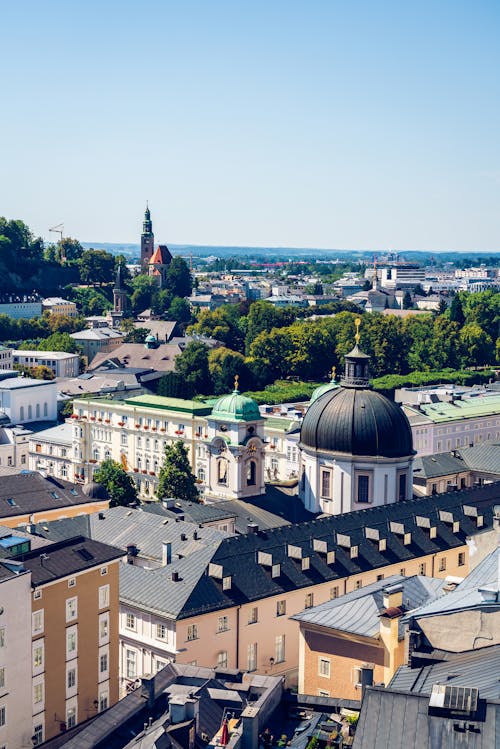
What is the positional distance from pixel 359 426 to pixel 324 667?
2624 centimetres

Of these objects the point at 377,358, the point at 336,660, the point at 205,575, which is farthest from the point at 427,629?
the point at 377,358

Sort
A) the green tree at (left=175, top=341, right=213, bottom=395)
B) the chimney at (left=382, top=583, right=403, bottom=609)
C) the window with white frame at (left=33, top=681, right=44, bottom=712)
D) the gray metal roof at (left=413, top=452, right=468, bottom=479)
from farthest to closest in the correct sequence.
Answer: the green tree at (left=175, top=341, right=213, bottom=395), the gray metal roof at (left=413, top=452, right=468, bottom=479), the window with white frame at (left=33, top=681, right=44, bottom=712), the chimney at (left=382, top=583, right=403, bottom=609)

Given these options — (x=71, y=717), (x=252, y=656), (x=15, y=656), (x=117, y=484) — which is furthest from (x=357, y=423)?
(x=15, y=656)

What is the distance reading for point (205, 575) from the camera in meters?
52.8

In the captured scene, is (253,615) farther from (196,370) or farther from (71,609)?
(196,370)

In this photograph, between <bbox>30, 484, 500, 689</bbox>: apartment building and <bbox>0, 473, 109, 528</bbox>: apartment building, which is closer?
<bbox>30, 484, 500, 689</bbox>: apartment building

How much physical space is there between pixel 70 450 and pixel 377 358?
7380 centimetres

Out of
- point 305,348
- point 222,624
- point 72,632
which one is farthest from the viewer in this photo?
point 305,348

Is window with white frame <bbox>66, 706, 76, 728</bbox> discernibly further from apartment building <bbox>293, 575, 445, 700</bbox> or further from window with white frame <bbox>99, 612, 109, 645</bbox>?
apartment building <bbox>293, 575, 445, 700</bbox>

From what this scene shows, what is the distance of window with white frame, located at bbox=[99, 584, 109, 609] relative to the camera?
46.3 meters

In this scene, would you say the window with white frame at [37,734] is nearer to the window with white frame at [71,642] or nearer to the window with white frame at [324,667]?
the window with white frame at [71,642]

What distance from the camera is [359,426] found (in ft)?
229

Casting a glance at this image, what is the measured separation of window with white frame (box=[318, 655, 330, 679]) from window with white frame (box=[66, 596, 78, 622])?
29.8ft

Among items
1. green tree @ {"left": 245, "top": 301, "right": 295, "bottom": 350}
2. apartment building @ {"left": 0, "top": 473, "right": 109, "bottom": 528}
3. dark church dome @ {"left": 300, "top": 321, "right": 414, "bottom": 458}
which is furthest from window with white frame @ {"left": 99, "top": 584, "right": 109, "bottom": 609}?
green tree @ {"left": 245, "top": 301, "right": 295, "bottom": 350}
